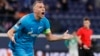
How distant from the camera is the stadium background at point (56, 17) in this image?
13.0 m

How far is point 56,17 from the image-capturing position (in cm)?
1633

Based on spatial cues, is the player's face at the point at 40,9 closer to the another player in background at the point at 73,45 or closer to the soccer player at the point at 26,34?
the soccer player at the point at 26,34

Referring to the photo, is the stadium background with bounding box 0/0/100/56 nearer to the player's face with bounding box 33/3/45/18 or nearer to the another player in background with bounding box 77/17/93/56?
the another player in background with bounding box 77/17/93/56

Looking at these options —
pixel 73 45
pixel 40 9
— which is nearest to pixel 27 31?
pixel 40 9

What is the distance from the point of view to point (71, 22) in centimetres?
1620

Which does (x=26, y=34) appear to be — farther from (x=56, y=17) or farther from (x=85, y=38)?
(x=56, y=17)

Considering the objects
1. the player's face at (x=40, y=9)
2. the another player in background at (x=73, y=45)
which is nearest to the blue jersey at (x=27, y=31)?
the player's face at (x=40, y=9)

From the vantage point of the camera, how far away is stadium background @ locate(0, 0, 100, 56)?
1300cm

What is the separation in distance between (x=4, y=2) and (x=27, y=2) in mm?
1408

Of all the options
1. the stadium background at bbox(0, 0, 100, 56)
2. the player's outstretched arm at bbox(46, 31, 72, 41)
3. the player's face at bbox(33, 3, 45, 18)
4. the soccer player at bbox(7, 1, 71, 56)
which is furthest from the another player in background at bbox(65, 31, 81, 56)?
the player's face at bbox(33, 3, 45, 18)

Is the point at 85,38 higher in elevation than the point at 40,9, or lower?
lower

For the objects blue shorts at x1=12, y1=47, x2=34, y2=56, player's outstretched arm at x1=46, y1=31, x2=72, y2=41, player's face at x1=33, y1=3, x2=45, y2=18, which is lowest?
blue shorts at x1=12, y1=47, x2=34, y2=56

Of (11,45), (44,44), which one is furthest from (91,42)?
(11,45)

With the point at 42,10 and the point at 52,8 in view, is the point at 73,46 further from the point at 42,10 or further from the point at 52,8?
the point at 42,10
